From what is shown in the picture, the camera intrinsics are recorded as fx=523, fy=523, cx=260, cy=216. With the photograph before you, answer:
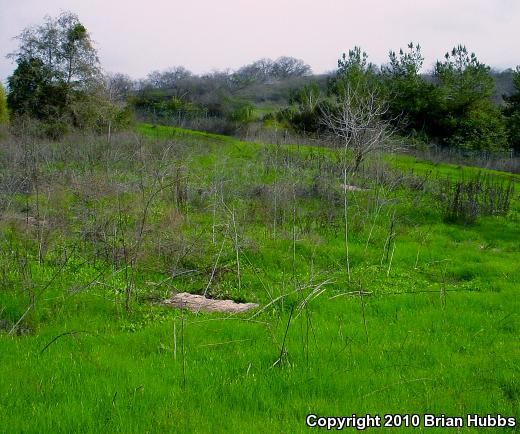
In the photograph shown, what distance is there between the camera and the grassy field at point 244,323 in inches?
174

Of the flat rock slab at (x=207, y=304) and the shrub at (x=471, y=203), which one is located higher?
the shrub at (x=471, y=203)

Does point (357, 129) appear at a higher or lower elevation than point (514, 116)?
lower

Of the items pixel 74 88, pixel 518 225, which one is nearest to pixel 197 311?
pixel 518 225

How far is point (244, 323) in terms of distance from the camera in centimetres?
678

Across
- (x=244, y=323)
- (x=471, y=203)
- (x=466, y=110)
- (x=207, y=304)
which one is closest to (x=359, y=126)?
(x=207, y=304)

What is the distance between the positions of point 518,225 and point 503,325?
32.1ft

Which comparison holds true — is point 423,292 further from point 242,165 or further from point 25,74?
point 25,74

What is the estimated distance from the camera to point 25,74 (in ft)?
102

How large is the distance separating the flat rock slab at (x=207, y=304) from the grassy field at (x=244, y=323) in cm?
22

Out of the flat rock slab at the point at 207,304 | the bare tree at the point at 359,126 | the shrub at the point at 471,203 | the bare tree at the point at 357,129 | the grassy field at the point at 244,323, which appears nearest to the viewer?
the grassy field at the point at 244,323

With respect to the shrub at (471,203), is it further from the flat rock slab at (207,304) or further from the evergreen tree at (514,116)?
the evergreen tree at (514,116)

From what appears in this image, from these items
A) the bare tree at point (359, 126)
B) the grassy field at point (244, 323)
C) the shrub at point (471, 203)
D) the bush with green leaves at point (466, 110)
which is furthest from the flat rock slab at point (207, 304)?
the bush with green leaves at point (466, 110)

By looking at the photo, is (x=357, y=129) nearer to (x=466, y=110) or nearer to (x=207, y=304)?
(x=207, y=304)

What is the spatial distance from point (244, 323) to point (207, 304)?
1444 mm
